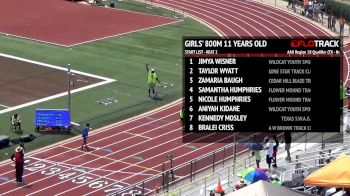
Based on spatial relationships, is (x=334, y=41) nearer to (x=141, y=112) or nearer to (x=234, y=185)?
(x=234, y=185)

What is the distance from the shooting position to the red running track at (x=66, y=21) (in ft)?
178

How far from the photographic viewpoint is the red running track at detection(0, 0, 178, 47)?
178ft

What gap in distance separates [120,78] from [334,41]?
23336 millimetres

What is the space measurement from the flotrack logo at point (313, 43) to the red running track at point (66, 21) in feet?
100

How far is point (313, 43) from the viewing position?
901 inches

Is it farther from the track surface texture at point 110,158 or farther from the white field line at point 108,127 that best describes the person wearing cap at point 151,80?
the track surface texture at point 110,158

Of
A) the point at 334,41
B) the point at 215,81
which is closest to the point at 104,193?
the point at 215,81

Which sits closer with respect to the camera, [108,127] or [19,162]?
[19,162]

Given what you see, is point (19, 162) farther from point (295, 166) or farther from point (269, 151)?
point (295, 166)
